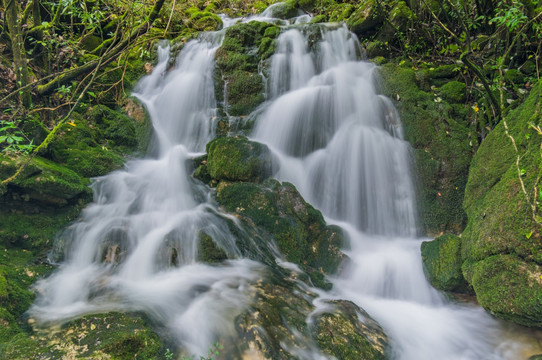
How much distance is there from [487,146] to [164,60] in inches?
331

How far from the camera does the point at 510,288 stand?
2699mm

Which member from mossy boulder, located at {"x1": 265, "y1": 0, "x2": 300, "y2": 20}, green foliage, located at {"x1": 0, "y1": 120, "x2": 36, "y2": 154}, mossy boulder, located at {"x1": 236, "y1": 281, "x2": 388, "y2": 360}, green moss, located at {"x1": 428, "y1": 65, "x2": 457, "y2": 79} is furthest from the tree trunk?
mossy boulder, located at {"x1": 265, "y1": 0, "x2": 300, "y2": 20}

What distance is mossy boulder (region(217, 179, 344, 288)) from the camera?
4219mm

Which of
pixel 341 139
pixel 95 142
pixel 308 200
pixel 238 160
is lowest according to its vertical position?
pixel 308 200

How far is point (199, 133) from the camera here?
7234mm

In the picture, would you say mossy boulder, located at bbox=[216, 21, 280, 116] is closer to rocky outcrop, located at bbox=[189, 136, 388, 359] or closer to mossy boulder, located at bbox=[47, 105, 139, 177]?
rocky outcrop, located at bbox=[189, 136, 388, 359]

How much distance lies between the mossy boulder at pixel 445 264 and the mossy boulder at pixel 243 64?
16.5ft

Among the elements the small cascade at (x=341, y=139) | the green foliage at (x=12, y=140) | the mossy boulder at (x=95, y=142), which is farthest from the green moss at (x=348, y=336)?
the mossy boulder at (x=95, y=142)

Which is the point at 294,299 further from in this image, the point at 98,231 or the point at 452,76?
the point at 452,76

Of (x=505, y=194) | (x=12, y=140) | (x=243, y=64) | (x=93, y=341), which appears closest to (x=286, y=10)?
(x=243, y=64)

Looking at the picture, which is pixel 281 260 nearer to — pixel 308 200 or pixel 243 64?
pixel 308 200

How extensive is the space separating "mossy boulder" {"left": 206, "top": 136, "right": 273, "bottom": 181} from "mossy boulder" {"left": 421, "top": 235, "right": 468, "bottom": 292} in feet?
9.15

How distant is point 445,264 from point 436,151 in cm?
222

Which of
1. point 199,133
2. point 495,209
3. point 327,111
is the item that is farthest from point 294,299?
point 199,133
